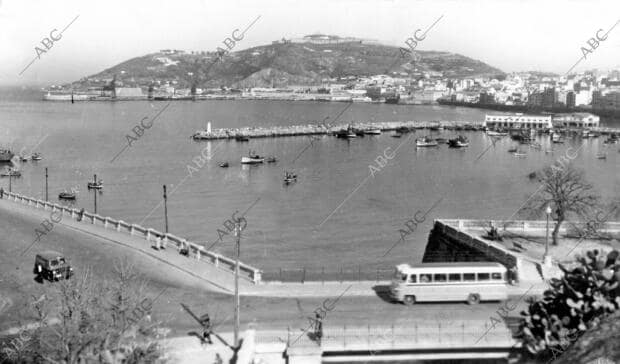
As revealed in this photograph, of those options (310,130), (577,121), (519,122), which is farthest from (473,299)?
(577,121)

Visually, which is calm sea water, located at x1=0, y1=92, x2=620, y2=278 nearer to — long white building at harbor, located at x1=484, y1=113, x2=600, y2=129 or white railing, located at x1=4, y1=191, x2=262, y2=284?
white railing, located at x1=4, y1=191, x2=262, y2=284

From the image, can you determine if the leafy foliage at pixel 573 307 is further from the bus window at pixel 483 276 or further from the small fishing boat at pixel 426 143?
the small fishing boat at pixel 426 143

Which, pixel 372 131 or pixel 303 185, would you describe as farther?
pixel 372 131

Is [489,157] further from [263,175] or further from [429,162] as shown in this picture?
[263,175]

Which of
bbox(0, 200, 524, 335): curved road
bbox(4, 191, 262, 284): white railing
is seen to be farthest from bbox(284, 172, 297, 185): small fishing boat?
bbox(0, 200, 524, 335): curved road

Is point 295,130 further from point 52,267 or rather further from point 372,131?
point 52,267

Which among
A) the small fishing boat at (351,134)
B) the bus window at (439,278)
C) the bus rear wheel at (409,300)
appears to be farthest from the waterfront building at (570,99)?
the bus rear wheel at (409,300)
